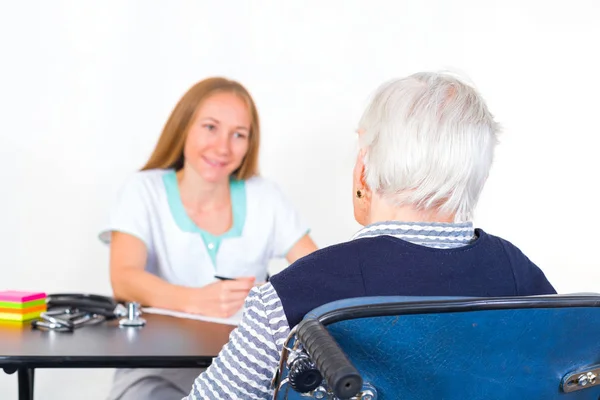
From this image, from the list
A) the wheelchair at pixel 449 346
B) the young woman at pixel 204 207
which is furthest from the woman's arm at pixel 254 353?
the young woman at pixel 204 207

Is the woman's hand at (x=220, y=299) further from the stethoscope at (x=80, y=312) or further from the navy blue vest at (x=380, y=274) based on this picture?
the navy blue vest at (x=380, y=274)

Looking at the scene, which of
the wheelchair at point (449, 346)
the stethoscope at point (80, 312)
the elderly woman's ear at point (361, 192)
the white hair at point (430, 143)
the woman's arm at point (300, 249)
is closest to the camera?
the wheelchair at point (449, 346)

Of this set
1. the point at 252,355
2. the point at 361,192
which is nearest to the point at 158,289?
the point at 361,192

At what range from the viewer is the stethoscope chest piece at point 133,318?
1.92 meters

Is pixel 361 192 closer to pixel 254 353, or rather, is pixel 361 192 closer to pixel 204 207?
pixel 254 353

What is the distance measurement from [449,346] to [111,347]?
95cm

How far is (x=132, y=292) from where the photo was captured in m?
2.37

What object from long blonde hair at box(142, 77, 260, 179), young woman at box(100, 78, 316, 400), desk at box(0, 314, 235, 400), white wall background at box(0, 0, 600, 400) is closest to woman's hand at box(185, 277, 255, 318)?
desk at box(0, 314, 235, 400)

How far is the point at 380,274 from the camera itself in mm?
1135

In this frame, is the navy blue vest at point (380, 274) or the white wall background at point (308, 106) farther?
the white wall background at point (308, 106)

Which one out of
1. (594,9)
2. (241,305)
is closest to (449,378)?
(241,305)

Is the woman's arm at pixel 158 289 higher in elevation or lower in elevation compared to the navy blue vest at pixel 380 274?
lower

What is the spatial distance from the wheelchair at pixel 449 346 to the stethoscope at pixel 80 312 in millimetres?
1030

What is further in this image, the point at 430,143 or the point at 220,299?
the point at 220,299
